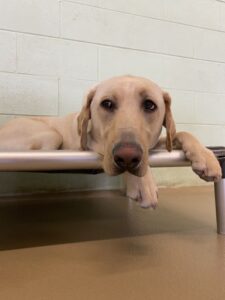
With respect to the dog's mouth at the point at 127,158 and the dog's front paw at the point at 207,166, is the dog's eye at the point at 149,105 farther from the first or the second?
the dog's mouth at the point at 127,158

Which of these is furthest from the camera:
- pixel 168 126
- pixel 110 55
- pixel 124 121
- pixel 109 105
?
pixel 110 55

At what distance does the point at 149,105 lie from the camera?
4.99ft

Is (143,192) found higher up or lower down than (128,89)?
lower down

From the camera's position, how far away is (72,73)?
9.01 feet

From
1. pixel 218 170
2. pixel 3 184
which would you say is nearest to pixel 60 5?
pixel 3 184

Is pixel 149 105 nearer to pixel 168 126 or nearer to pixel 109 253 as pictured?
pixel 168 126

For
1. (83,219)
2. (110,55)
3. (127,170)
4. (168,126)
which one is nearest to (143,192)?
(127,170)

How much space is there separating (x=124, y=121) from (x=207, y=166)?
34cm

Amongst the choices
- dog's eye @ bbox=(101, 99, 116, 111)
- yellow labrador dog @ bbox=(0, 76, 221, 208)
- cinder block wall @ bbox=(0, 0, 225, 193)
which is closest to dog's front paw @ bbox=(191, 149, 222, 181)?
yellow labrador dog @ bbox=(0, 76, 221, 208)

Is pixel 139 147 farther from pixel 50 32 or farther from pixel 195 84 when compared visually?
pixel 195 84

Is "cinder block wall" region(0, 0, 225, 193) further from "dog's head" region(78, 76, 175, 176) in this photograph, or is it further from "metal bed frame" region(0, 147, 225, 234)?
"metal bed frame" region(0, 147, 225, 234)

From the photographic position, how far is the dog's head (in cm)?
120

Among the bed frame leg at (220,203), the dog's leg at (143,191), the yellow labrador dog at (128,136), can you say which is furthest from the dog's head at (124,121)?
the bed frame leg at (220,203)

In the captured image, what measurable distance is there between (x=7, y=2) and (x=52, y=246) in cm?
172
